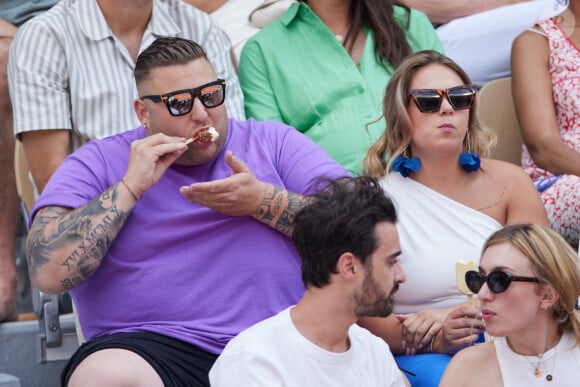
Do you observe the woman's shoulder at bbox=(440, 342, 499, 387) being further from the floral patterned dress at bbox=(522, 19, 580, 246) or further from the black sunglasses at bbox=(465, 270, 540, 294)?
the floral patterned dress at bbox=(522, 19, 580, 246)

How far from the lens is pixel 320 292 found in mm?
2998

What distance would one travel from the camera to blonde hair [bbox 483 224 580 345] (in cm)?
311

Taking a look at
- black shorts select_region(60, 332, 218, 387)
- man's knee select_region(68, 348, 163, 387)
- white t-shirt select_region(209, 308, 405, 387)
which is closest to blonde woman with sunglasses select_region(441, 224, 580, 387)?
white t-shirt select_region(209, 308, 405, 387)

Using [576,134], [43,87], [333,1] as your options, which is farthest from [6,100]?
[576,134]

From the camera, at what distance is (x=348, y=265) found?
2.98 m

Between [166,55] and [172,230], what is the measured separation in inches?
22.6

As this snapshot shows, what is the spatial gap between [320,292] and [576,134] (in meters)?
1.95

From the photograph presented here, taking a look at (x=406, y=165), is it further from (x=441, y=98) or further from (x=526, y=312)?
(x=526, y=312)

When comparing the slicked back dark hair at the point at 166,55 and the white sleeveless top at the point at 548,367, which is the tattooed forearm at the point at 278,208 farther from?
the white sleeveless top at the point at 548,367

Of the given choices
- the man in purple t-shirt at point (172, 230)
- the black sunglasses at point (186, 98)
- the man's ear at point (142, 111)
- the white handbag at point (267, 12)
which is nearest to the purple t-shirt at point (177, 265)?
the man in purple t-shirt at point (172, 230)

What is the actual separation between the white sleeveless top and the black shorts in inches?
34.6

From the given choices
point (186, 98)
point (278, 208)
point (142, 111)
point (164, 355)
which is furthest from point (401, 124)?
point (164, 355)

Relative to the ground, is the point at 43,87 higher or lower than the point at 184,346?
higher

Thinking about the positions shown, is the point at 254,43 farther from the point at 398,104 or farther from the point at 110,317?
the point at 110,317
